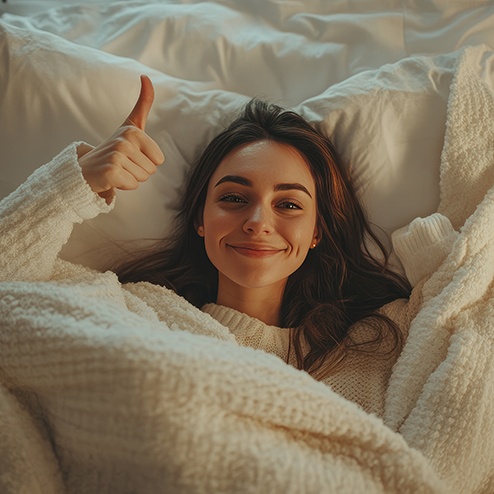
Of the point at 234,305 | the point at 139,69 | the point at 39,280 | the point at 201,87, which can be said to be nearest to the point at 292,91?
the point at 201,87

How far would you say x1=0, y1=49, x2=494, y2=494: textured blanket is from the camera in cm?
91

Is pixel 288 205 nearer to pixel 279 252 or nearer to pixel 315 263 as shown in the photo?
pixel 279 252

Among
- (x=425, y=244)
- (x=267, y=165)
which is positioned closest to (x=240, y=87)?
(x=267, y=165)

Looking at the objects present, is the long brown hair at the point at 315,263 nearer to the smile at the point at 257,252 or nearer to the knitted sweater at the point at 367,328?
the knitted sweater at the point at 367,328

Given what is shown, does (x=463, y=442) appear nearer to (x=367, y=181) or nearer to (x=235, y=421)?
(x=235, y=421)

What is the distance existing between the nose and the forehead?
6cm

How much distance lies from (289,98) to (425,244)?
0.51 m

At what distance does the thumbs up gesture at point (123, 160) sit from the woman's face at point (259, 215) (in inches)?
6.4

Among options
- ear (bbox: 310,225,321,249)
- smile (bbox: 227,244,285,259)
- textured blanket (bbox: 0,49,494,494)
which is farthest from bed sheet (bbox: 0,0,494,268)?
textured blanket (bbox: 0,49,494,494)

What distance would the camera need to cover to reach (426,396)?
1.20m

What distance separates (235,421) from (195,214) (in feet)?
2.10

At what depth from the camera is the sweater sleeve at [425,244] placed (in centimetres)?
138

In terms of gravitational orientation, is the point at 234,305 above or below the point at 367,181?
below

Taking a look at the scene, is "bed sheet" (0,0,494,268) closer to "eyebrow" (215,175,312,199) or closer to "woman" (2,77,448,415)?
"woman" (2,77,448,415)
